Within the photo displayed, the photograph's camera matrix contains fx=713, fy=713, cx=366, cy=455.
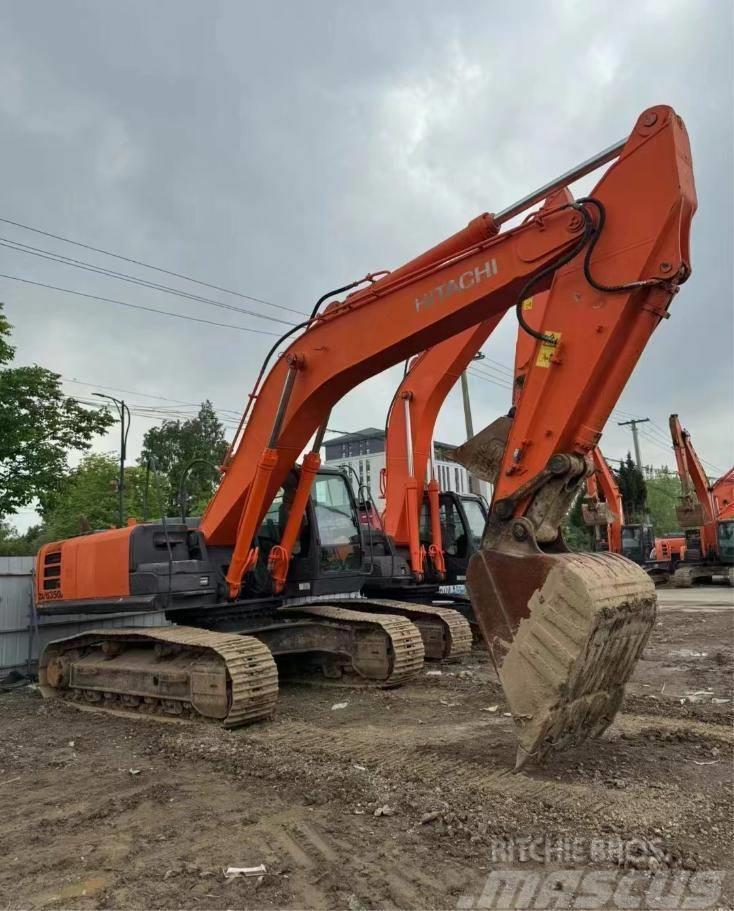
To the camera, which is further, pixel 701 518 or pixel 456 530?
pixel 701 518

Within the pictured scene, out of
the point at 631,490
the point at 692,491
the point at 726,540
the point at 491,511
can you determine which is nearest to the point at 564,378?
the point at 491,511

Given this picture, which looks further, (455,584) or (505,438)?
(455,584)

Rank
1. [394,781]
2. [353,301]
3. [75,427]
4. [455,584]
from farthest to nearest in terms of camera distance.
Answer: [75,427] → [455,584] → [353,301] → [394,781]

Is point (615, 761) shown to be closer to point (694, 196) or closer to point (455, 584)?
point (694, 196)

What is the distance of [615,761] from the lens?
4.60 metres

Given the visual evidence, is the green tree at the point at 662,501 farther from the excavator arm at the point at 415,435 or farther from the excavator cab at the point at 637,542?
the excavator arm at the point at 415,435

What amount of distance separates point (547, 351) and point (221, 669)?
A: 3.77m

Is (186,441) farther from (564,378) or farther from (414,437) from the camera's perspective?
(564,378)

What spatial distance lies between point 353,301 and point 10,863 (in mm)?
4622

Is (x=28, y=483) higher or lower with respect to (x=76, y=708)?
higher

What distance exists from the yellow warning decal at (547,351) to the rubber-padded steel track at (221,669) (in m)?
3.51

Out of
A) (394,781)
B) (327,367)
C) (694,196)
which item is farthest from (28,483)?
(694,196)

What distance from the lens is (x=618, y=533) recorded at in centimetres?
2205

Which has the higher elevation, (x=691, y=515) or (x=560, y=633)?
(x=691, y=515)
